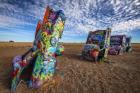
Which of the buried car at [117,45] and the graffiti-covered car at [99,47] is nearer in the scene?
the graffiti-covered car at [99,47]

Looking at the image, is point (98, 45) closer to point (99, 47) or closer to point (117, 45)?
point (99, 47)

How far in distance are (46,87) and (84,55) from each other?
5122 millimetres

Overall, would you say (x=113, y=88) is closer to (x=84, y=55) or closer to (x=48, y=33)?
(x=48, y=33)

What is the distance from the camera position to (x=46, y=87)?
4746mm

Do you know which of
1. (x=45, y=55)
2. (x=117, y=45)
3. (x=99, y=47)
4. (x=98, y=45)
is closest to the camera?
(x=45, y=55)

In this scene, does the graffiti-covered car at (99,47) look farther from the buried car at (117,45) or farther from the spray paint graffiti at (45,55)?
the buried car at (117,45)

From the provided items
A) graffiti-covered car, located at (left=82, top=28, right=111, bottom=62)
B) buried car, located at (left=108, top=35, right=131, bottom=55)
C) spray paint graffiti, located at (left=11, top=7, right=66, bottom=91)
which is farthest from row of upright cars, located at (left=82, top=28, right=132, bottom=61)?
buried car, located at (left=108, top=35, right=131, bottom=55)

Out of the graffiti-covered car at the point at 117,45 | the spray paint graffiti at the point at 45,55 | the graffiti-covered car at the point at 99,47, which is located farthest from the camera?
the graffiti-covered car at the point at 117,45

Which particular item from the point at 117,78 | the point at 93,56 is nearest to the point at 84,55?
the point at 93,56

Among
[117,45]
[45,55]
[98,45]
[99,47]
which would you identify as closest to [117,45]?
[117,45]

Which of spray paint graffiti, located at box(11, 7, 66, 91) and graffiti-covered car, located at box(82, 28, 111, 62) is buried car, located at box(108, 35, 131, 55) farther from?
spray paint graffiti, located at box(11, 7, 66, 91)

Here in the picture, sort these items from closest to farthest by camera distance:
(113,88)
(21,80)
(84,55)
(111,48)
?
(113,88) → (21,80) → (84,55) → (111,48)

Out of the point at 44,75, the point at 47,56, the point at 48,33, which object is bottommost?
the point at 44,75

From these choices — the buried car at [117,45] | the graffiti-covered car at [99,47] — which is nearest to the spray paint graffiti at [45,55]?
the graffiti-covered car at [99,47]
